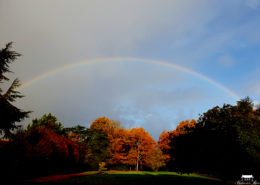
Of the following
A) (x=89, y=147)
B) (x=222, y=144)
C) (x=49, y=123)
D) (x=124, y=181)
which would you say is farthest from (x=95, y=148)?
(x=222, y=144)

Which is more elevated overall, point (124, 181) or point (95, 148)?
point (95, 148)

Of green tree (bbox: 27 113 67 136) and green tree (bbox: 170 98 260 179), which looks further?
green tree (bbox: 27 113 67 136)

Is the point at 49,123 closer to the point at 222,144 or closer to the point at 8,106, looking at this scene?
the point at 8,106

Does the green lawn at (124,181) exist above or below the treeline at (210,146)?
below

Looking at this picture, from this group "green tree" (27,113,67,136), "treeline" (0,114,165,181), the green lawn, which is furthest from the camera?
"green tree" (27,113,67,136)

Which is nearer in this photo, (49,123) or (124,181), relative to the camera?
(124,181)

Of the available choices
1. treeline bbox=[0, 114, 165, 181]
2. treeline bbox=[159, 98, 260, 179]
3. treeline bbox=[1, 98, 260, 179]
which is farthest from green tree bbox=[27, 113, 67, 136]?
treeline bbox=[159, 98, 260, 179]

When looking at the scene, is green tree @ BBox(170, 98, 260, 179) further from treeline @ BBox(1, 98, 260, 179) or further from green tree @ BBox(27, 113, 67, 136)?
green tree @ BBox(27, 113, 67, 136)

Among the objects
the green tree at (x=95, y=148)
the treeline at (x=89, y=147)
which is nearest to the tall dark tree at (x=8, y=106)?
the treeline at (x=89, y=147)

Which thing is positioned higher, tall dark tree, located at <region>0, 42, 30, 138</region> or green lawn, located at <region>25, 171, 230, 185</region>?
tall dark tree, located at <region>0, 42, 30, 138</region>

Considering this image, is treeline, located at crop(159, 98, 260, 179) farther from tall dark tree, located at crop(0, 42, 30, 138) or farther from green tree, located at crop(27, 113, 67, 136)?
green tree, located at crop(27, 113, 67, 136)

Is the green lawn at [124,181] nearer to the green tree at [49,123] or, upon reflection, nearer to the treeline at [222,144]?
the treeline at [222,144]

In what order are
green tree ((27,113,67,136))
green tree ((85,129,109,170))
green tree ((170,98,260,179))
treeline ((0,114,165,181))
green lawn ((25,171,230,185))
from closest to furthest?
1. green tree ((170,98,260,179))
2. green lawn ((25,171,230,185))
3. treeline ((0,114,165,181))
4. green tree ((27,113,67,136))
5. green tree ((85,129,109,170))

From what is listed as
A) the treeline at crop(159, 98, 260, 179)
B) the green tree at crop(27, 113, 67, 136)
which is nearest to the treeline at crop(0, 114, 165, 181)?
the green tree at crop(27, 113, 67, 136)
